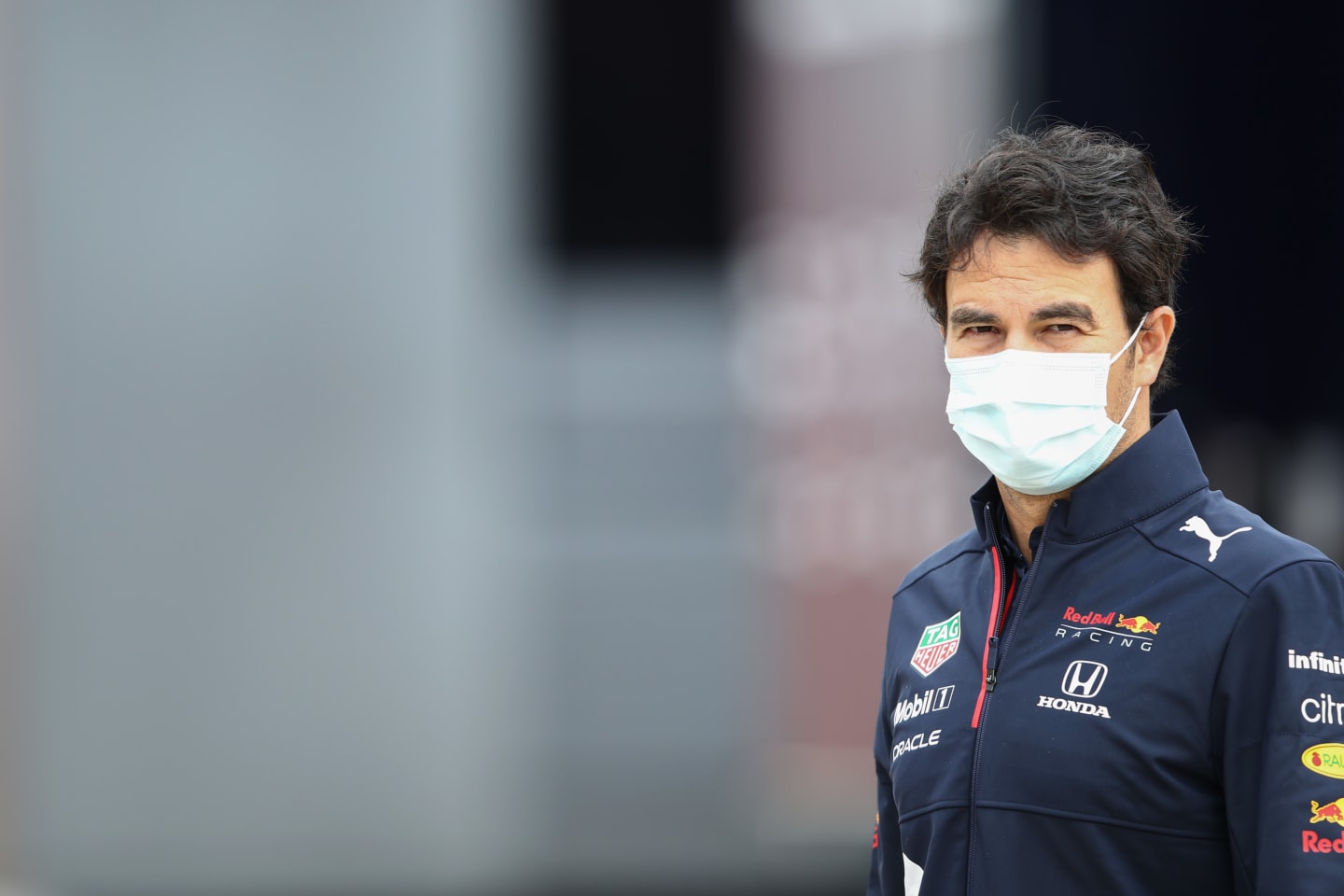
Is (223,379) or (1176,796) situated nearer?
(1176,796)

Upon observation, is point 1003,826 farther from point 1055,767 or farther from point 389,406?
point 389,406

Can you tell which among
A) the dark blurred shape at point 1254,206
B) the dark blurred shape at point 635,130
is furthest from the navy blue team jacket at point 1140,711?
the dark blurred shape at point 635,130

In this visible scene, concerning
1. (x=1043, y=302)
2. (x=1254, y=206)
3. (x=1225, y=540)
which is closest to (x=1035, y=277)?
(x=1043, y=302)

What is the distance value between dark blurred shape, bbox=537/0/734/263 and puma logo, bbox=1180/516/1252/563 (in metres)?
8.11

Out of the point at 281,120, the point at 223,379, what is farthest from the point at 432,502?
the point at 281,120

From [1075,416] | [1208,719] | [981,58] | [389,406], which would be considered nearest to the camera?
[1208,719]

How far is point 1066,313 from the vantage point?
2.20m

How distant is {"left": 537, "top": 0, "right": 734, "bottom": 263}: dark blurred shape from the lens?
10078 millimetres

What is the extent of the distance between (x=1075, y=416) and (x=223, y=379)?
779 centimetres

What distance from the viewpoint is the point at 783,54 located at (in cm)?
802

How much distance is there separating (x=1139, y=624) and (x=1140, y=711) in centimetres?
11

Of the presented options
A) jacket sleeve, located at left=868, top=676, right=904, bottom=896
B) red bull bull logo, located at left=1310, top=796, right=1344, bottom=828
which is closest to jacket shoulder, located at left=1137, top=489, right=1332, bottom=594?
red bull bull logo, located at left=1310, top=796, right=1344, bottom=828

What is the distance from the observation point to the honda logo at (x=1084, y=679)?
2.04m

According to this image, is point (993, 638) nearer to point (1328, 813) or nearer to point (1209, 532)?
point (1209, 532)
